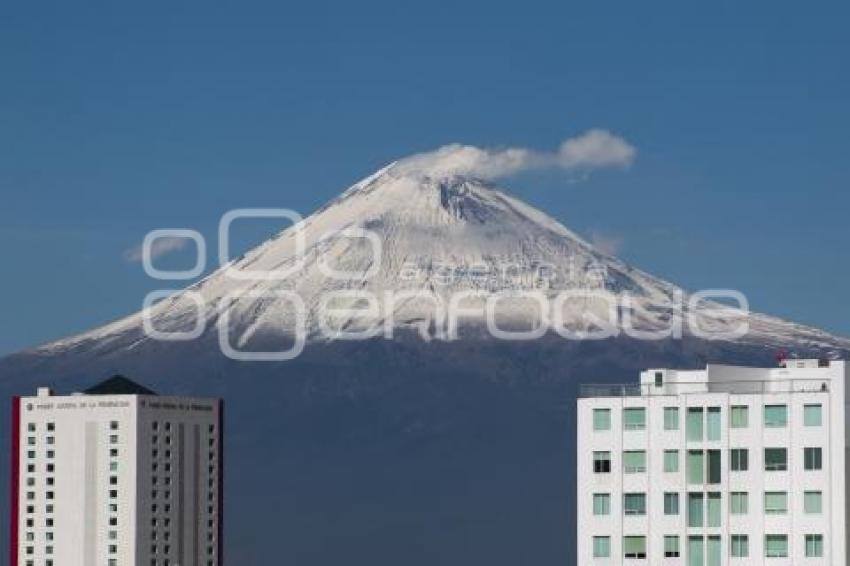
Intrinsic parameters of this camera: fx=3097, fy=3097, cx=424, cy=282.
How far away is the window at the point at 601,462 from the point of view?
137 meters

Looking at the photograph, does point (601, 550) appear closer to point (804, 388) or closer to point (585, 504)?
point (585, 504)

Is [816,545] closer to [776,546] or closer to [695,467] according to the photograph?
[776,546]

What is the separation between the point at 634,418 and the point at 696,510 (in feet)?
16.6

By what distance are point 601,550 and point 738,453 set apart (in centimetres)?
806

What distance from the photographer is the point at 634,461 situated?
136250mm

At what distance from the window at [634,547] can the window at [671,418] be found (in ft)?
16.6

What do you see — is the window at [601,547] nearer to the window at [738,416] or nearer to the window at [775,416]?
the window at [738,416]

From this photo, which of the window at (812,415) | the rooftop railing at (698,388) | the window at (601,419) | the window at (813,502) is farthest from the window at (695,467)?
the window at (812,415)

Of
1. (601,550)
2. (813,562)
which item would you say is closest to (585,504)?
(601,550)

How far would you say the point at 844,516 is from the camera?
132500 mm

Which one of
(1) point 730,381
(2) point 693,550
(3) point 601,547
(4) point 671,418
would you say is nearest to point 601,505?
(3) point 601,547

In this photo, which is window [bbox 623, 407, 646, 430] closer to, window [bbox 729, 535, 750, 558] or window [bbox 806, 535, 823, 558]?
window [bbox 729, 535, 750, 558]

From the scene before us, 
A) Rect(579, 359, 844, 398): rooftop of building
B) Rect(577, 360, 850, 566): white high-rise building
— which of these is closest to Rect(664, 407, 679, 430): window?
Rect(577, 360, 850, 566): white high-rise building

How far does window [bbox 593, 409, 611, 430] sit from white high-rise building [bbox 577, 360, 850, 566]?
0.04m
